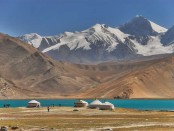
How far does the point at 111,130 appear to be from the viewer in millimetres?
64438

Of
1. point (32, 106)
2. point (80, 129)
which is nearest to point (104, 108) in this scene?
point (32, 106)

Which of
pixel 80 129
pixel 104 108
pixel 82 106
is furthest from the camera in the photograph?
pixel 82 106

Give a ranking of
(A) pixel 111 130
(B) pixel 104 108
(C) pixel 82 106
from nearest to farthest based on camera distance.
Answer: (A) pixel 111 130 < (B) pixel 104 108 < (C) pixel 82 106

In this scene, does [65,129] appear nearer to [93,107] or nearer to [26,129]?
[26,129]

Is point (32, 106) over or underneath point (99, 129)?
over

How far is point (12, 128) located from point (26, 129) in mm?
2003

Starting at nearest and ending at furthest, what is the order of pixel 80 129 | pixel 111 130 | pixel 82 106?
pixel 111 130
pixel 80 129
pixel 82 106

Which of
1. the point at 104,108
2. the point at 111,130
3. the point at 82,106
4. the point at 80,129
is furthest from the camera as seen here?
the point at 82,106

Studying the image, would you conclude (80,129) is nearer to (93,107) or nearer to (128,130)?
(128,130)

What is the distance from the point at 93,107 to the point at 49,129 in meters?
70.0

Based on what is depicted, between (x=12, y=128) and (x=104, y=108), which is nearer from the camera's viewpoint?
(x=12, y=128)

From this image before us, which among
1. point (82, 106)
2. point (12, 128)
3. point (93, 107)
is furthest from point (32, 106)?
point (12, 128)

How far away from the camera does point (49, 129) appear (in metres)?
67.9

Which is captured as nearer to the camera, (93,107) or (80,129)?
(80,129)
